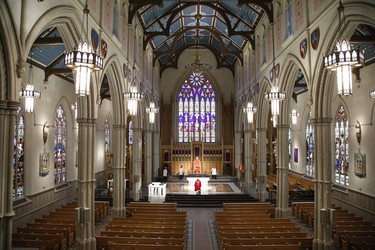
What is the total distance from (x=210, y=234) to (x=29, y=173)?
10.3 metres

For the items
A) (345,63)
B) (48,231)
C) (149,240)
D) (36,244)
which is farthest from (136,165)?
(345,63)

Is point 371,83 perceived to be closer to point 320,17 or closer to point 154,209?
point 320,17

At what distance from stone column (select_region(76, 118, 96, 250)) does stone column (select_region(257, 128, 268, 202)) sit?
13623 millimetres

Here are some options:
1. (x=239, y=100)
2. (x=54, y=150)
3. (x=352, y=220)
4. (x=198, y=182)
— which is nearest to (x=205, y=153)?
(x=239, y=100)

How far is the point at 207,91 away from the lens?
38062 mm

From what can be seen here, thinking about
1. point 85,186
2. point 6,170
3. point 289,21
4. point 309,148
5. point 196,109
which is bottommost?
point 85,186

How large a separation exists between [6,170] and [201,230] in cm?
1156

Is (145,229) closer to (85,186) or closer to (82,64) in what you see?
(85,186)

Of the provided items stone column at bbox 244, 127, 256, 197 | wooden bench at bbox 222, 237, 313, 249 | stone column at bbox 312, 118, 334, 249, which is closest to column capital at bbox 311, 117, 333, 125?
stone column at bbox 312, 118, 334, 249

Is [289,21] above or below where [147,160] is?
above

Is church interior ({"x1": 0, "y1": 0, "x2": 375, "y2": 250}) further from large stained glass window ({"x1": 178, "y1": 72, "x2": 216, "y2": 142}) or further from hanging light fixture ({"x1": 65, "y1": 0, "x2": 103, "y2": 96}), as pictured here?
large stained glass window ({"x1": 178, "y1": 72, "x2": 216, "y2": 142})

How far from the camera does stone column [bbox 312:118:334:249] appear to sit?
1237 cm

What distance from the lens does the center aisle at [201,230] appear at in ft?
47.1

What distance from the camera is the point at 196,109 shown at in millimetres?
38062
